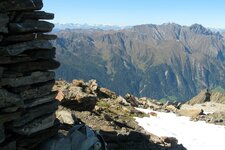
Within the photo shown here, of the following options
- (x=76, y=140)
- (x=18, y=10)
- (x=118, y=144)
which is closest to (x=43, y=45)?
(x=18, y=10)

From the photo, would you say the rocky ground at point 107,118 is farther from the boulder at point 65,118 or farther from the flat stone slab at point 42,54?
the flat stone slab at point 42,54

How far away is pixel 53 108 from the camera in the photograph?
63.8 ft

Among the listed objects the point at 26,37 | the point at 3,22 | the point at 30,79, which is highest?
the point at 3,22

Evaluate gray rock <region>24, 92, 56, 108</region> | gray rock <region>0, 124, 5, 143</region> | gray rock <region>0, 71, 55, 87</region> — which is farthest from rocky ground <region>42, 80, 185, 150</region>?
gray rock <region>0, 124, 5, 143</region>

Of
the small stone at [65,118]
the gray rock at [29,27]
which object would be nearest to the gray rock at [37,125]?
the gray rock at [29,27]

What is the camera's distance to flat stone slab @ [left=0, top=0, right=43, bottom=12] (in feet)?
52.5

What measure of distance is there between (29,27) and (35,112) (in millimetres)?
3642

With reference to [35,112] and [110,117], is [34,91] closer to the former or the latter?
[35,112]

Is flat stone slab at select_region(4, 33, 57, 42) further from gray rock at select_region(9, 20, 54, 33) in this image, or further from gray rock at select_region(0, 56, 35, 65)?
gray rock at select_region(0, 56, 35, 65)

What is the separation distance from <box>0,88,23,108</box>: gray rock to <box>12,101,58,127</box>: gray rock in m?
0.90

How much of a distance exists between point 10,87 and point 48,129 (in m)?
3.48

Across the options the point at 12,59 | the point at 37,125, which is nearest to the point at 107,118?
the point at 37,125

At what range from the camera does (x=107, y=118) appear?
37719 mm

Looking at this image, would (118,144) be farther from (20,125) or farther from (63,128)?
(20,125)
